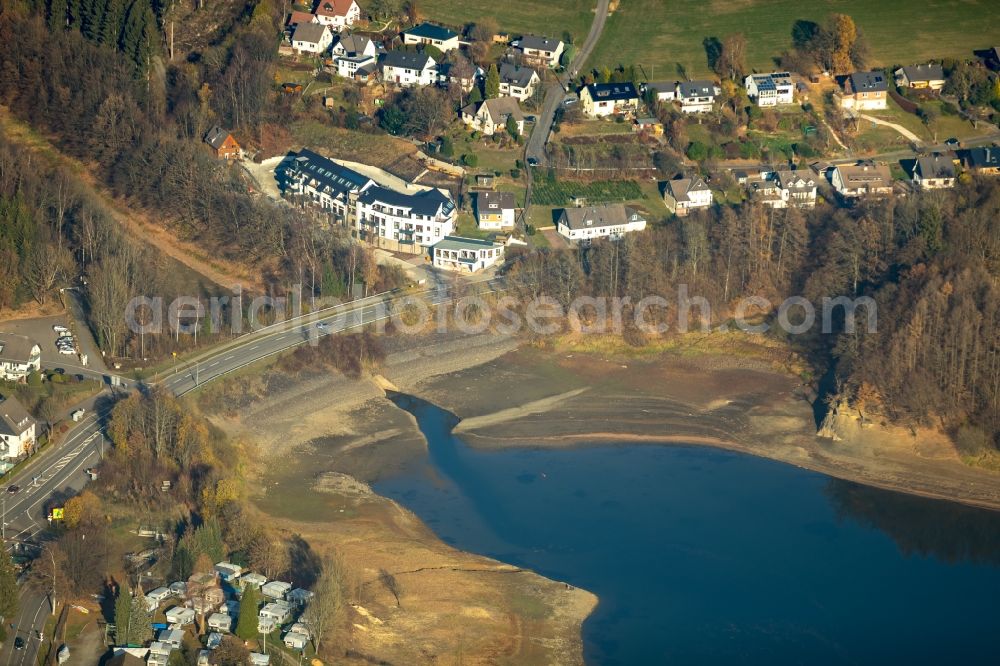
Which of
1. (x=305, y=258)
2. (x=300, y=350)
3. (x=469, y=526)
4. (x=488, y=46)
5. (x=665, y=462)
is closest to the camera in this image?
(x=469, y=526)

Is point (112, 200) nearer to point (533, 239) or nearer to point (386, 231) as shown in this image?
point (386, 231)

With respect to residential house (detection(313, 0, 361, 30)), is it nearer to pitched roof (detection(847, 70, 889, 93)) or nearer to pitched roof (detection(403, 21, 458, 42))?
pitched roof (detection(403, 21, 458, 42))

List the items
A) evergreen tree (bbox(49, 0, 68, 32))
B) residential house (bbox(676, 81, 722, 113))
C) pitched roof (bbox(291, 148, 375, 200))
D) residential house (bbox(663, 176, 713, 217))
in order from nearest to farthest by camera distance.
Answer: pitched roof (bbox(291, 148, 375, 200)) → residential house (bbox(663, 176, 713, 217)) → evergreen tree (bbox(49, 0, 68, 32)) → residential house (bbox(676, 81, 722, 113))

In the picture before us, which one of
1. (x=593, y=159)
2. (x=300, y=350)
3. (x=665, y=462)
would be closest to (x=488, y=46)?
(x=593, y=159)

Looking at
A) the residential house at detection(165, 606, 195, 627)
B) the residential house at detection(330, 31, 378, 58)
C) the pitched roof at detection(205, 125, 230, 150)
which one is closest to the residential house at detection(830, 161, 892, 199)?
the residential house at detection(330, 31, 378, 58)

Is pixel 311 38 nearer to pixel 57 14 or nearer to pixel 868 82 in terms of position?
pixel 57 14

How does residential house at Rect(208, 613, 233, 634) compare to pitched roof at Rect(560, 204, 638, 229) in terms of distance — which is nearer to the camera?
residential house at Rect(208, 613, 233, 634)
